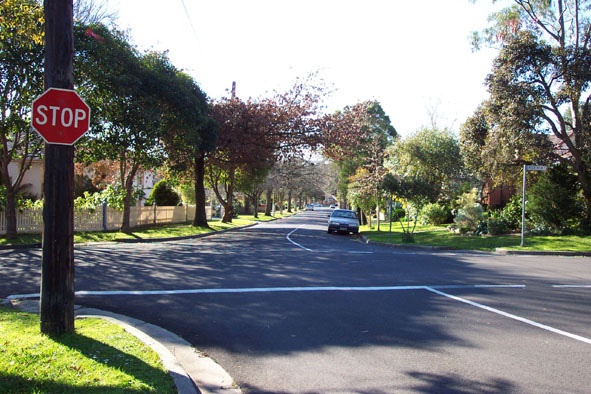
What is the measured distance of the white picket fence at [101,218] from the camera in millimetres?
19547

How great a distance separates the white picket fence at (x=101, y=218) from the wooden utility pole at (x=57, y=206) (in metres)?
15.5

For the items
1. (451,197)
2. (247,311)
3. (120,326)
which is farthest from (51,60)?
(451,197)

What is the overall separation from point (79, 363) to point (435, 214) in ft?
106

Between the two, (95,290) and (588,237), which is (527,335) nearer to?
(95,290)

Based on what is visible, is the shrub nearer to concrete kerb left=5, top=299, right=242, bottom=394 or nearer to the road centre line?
the road centre line

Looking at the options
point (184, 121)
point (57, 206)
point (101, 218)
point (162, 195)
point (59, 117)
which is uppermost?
point (184, 121)

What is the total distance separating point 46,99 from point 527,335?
6.48 m

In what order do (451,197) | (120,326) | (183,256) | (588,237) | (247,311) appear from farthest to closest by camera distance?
(451,197)
(588,237)
(183,256)
(247,311)
(120,326)

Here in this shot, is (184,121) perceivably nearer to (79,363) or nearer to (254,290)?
(254,290)

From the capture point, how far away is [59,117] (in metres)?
5.21

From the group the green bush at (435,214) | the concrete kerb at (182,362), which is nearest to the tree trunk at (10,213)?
the concrete kerb at (182,362)

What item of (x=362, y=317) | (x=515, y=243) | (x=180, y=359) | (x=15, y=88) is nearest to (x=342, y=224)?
(x=515, y=243)

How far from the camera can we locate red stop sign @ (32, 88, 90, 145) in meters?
5.14

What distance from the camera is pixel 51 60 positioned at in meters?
5.31
